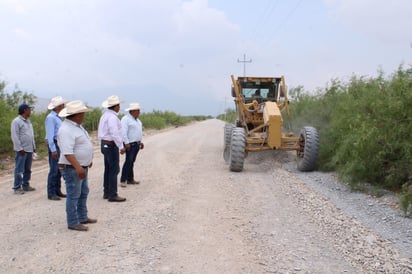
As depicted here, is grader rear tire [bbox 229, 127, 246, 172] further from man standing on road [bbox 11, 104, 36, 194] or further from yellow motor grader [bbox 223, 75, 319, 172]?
man standing on road [bbox 11, 104, 36, 194]

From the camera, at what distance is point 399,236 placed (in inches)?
198

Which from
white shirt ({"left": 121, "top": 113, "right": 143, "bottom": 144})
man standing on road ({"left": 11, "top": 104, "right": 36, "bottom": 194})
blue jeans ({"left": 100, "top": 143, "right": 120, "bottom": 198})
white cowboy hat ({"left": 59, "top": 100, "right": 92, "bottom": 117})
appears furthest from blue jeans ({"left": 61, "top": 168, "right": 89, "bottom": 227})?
white shirt ({"left": 121, "top": 113, "right": 143, "bottom": 144})

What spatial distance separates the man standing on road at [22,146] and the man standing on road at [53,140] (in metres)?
0.73

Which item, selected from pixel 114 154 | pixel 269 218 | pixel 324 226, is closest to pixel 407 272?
pixel 324 226

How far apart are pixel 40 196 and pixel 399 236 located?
5.96m

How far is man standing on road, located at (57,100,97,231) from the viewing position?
5.19 metres

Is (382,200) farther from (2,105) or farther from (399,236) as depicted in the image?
(2,105)

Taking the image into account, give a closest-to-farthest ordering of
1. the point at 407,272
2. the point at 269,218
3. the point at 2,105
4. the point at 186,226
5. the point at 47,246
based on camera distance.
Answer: the point at 407,272, the point at 47,246, the point at 186,226, the point at 269,218, the point at 2,105

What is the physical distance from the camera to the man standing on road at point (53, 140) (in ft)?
23.0

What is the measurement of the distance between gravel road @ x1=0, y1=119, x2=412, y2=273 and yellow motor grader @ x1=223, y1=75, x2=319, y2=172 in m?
1.26

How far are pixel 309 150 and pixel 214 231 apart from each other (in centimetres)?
500

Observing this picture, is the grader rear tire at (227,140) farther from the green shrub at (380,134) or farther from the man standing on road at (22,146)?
the man standing on road at (22,146)

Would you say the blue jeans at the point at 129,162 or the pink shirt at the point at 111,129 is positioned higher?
the pink shirt at the point at 111,129

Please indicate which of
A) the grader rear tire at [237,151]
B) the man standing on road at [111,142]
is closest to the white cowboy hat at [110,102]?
the man standing on road at [111,142]
